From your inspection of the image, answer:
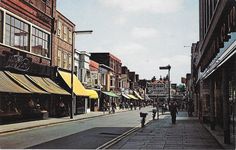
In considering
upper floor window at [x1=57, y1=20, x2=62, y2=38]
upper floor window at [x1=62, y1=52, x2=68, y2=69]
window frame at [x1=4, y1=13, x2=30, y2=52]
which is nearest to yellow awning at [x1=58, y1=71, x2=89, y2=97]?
upper floor window at [x1=62, y1=52, x2=68, y2=69]

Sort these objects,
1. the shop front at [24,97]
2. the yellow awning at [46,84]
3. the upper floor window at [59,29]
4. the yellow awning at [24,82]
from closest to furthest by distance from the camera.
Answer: the shop front at [24,97]
the yellow awning at [24,82]
the yellow awning at [46,84]
the upper floor window at [59,29]

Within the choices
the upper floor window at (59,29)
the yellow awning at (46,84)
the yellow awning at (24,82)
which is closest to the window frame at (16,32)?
the yellow awning at (24,82)

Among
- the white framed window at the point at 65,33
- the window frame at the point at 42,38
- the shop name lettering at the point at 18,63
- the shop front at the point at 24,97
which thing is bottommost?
the shop front at the point at 24,97

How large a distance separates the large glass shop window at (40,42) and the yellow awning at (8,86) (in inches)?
269

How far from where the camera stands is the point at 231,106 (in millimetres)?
18109

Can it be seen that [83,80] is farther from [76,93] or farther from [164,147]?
[164,147]

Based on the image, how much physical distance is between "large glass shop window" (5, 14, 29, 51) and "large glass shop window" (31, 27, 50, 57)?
1612mm

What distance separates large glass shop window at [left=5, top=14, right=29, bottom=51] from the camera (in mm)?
29875

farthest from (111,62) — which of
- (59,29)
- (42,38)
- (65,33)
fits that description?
(42,38)

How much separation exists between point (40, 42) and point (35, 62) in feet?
8.38

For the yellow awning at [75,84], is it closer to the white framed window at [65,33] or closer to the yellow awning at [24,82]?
the white framed window at [65,33]

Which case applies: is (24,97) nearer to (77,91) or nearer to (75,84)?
(77,91)

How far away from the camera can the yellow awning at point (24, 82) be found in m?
29.4

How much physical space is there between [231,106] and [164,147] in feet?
13.6
